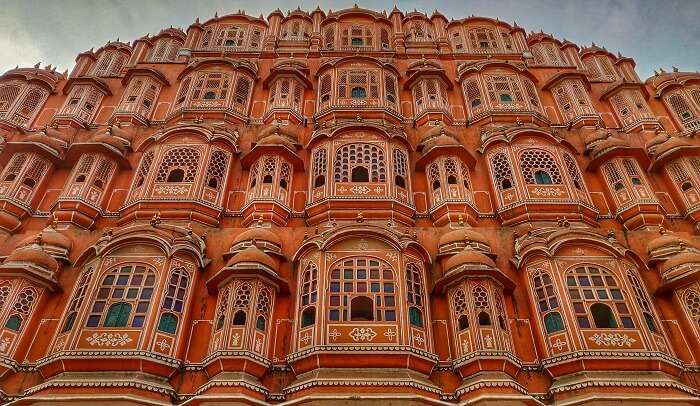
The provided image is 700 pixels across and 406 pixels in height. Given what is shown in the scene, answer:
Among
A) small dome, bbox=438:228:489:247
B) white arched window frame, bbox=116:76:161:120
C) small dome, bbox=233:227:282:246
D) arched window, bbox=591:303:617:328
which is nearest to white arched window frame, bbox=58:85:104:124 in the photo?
white arched window frame, bbox=116:76:161:120

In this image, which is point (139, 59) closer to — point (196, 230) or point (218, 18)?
point (218, 18)

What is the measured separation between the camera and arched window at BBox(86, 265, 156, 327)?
14.1 meters

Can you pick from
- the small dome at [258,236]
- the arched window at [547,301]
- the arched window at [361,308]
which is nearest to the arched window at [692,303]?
the arched window at [547,301]

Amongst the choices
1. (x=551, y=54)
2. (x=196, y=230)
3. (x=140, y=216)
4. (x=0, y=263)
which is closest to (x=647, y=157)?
(x=551, y=54)

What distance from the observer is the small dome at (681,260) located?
50.4 feet

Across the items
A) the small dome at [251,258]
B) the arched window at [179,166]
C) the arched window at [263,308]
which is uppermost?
the arched window at [179,166]

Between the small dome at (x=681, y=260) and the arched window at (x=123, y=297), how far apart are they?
14404mm

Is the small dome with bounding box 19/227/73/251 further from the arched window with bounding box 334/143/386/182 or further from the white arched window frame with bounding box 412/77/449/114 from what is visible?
the white arched window frame with bounding box 412/77/449/114

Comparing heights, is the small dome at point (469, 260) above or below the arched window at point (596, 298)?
above

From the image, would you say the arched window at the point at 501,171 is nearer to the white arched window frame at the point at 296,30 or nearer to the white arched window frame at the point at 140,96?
the white arched window frame at the point at 296,30

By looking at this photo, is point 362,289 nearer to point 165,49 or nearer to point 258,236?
point 258,236

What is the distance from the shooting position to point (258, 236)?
16297mm

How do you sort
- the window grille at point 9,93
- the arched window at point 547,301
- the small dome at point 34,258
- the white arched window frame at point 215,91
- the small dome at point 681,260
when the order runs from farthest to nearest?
1. the window grille at point 9,93
2. the white arched window frame at point 215,91
3. the small dome at point 681,260
4. the small dome at point 34,258
5. the arched window at point 547,301

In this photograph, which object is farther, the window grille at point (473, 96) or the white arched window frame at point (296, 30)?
the white arched window frame at point (296, 30)
